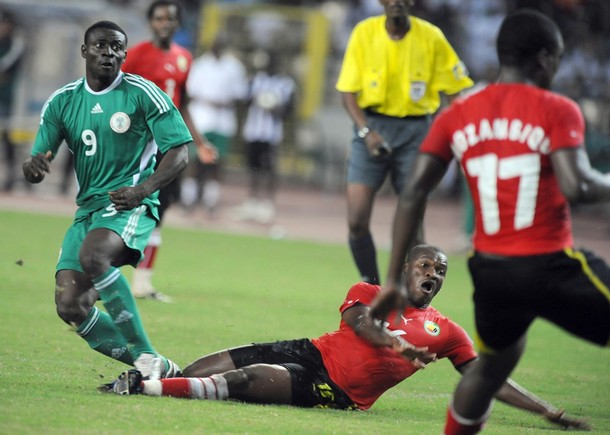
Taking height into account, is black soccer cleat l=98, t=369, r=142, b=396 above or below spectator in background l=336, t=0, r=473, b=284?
below

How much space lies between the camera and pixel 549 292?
4.88m

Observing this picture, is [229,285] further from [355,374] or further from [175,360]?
[355,374]

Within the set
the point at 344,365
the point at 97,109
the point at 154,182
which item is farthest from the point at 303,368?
the point at 97,109

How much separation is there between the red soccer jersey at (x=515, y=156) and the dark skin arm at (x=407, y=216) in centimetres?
7

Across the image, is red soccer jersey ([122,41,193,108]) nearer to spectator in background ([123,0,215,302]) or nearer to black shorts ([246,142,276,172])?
spectator in background ([123,0,215,302])

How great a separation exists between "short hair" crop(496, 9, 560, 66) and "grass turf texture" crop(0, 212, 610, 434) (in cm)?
222

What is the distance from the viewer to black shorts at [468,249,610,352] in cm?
486

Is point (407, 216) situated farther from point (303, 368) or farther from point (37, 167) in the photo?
point (37, 167)

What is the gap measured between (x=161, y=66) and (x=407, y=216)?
240 inches

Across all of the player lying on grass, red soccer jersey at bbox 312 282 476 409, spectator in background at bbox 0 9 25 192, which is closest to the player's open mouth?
the player lying on grass

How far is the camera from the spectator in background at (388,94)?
31.6ft

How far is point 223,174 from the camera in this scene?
27.1 m

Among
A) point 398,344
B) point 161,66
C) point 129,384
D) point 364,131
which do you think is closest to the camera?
point 398,344

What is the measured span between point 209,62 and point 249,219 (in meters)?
2.76
